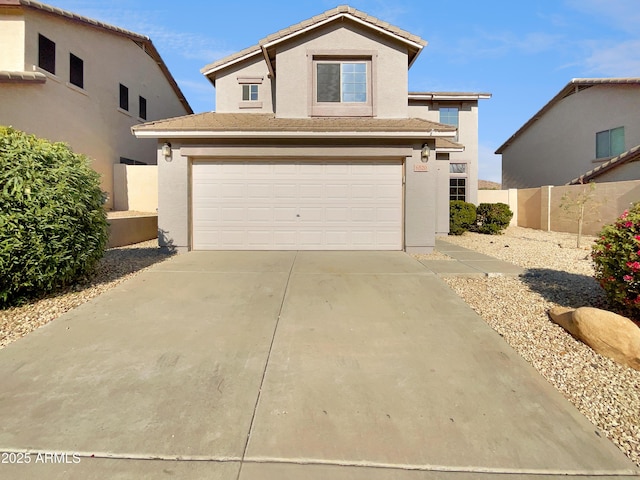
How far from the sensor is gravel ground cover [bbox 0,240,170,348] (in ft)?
14.0

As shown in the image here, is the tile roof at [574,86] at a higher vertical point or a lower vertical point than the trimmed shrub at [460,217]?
higher

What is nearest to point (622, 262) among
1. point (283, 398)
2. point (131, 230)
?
point (283, 398)

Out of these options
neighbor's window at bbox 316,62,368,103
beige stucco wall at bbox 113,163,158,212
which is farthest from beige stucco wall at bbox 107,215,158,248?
neighbor's window at bbox 316,62,368,103

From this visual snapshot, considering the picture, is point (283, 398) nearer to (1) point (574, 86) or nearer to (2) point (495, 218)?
(2) point (495, 218)

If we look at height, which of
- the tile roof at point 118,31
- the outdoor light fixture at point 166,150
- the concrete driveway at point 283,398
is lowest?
the concrete driveway at point 283,398

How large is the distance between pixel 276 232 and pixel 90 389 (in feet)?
21.3

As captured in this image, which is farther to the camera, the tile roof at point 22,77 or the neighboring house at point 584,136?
the neighboring house at point 584,136

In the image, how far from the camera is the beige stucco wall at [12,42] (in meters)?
11.7

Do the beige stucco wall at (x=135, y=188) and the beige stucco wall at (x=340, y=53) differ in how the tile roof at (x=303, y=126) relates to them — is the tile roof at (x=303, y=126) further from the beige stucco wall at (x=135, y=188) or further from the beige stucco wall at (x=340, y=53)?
the beige stucco wall at (x=135, y=188)

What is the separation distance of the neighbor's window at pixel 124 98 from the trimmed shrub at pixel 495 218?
17.1m

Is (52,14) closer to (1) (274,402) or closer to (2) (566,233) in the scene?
(1) (274,402)

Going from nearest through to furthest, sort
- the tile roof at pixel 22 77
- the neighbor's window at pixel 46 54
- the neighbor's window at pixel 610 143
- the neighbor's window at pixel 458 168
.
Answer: the tile roof at pixel 22 77
the neighbor's window at pixel 46 54
the neighbor's window at pixel 610 143
the neighbor's window at pixel 458 168

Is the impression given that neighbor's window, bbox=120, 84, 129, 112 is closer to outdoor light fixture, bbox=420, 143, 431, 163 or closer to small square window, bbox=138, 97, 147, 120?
small square window, bbox=138, 97, 147, 120

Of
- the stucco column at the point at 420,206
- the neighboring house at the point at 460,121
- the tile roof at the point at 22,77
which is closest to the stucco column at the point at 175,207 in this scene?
the stucco column at the point at 420,206
